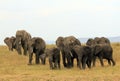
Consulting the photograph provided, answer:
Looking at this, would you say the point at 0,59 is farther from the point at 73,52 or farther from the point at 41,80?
the point at 41,80

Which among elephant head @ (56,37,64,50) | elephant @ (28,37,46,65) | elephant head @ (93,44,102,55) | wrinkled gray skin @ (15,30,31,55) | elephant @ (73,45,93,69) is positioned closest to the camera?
elephant @ (73,45,93,69)

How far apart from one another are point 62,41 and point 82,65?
344 centimetres

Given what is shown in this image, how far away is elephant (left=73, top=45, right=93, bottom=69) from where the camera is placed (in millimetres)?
27234

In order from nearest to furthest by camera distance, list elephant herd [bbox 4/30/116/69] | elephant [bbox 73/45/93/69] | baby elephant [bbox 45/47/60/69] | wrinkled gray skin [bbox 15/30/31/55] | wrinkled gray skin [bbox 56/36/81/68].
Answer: elephant [bbox 73/45/93/69] < elephant herd [bbox 4/30/116/69] < baby elephant [bbox 45/47/60/69] < wrinkled gray skin [bbox 56/36/81/68] < wrinkled gray skin [bbox 15/30/31/55]

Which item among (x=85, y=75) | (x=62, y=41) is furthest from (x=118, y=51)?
(x=85, y=75)

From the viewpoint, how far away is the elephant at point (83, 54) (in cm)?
2723

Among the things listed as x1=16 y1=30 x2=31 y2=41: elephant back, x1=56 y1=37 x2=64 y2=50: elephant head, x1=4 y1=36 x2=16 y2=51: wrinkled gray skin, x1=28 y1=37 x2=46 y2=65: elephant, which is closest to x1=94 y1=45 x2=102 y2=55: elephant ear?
x1=56 y1=37 x2=64 y2=50: elephant head

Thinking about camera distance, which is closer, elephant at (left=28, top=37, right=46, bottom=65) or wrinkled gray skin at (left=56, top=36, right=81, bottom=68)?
wrinkled gray skin at (left=56, top=36, right=81, bottom=68)

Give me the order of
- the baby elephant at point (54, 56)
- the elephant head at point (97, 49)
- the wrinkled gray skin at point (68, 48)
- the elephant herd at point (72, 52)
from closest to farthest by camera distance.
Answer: the elephant herd at point (72, 52), the baby elephant at point (54, 56), the wrinkled gray skin at point (68, 48), the elephant head at point (97, 49)

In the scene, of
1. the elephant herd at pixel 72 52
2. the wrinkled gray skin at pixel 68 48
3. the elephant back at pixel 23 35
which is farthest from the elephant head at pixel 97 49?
the elephant back at pixel 23 35

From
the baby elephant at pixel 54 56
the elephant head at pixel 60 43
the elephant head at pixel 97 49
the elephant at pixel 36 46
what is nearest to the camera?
the baby elephant at pixel 54 56

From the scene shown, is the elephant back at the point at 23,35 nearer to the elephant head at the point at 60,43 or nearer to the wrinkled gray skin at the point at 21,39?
the wrinkled gray skin at the point at 21,39

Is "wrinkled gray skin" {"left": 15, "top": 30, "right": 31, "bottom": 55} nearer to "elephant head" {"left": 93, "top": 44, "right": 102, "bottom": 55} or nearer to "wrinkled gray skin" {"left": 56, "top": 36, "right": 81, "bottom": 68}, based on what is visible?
"wrinkled gray skin" {"left": 56, "top": 36, "right": 81, "bottom": 68}

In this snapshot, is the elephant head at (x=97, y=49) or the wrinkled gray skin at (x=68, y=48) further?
the elephant head at (x=97, y=49)
